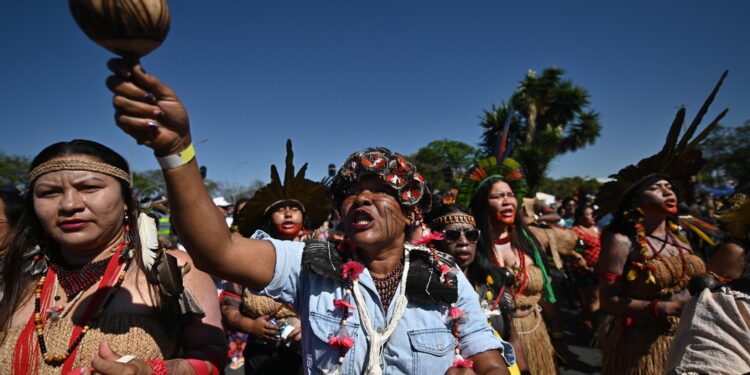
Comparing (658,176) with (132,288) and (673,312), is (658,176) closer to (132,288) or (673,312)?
(673,312)

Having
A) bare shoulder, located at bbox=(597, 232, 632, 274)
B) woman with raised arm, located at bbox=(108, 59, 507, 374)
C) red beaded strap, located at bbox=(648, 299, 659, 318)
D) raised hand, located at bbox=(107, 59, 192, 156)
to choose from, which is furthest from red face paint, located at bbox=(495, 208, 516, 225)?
raised hand, located at bbox=(107, 59, 192, 156)

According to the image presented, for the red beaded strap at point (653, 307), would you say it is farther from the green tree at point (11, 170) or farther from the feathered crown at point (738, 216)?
the green tree at point (11, 170)

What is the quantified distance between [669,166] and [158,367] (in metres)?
4.43

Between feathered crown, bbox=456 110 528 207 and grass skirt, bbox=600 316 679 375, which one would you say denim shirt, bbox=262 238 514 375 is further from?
grass skirt, bbox=600 316 679 375

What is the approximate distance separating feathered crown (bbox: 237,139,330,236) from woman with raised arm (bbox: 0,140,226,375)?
1628 mm

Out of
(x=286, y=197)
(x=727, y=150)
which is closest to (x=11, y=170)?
(x=286, y=197)

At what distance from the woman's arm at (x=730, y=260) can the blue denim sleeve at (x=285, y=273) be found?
3425 mm

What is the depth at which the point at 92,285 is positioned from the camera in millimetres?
1839

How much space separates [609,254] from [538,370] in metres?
1.27

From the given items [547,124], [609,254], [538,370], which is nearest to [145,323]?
[538,370]

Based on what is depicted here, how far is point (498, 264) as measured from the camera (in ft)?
11.7

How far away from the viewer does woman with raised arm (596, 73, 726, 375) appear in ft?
10.9

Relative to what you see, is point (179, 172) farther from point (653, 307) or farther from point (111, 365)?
point (653, 307)

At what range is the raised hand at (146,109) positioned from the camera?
3.55 feet
